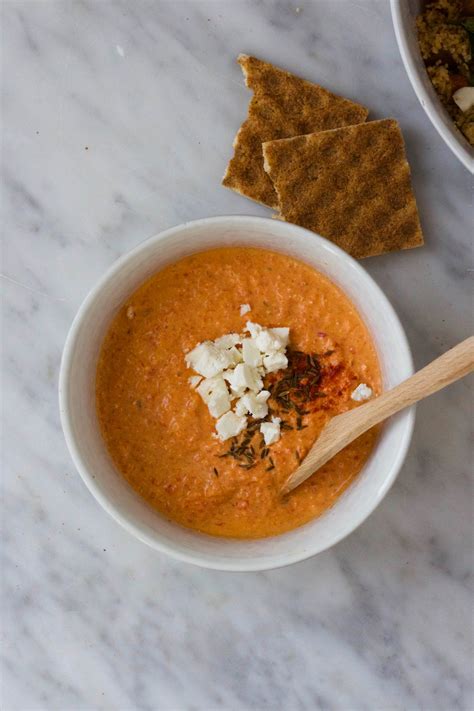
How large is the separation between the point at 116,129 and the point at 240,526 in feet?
3.74

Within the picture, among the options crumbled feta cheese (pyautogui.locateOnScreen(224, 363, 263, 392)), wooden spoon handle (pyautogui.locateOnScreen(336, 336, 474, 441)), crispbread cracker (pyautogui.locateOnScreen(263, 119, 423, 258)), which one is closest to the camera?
wooden spoon handle (pyautogui.locateOnScreen(336, 336, 474, 441))

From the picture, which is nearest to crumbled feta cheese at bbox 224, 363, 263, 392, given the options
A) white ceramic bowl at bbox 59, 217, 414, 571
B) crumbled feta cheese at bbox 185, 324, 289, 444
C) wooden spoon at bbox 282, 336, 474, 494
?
crumbled feta cheese at bbox 185, 324, 289, 444

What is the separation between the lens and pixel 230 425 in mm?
2004

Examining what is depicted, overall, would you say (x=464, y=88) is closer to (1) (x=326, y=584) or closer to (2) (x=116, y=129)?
(2) (x=116, y=129)

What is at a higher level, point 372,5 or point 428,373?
point 372,5

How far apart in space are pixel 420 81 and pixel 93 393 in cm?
114


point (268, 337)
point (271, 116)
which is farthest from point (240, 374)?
Result: point (271, 116)

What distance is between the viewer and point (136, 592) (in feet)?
7.64

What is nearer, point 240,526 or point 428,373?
point 428,373

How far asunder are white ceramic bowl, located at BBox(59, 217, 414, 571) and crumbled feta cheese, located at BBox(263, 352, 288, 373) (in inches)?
10.1

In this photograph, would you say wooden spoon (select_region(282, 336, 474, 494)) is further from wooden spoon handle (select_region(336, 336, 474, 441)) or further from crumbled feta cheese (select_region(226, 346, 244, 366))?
crumbled feta cheese (select_region(226, 346, 244, 366))

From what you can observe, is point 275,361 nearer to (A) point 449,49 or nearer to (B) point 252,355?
(B) point 252,355

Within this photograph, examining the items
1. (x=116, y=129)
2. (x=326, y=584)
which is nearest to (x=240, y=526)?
(x=326, y=584)

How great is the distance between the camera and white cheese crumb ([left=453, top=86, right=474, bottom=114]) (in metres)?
2.09
